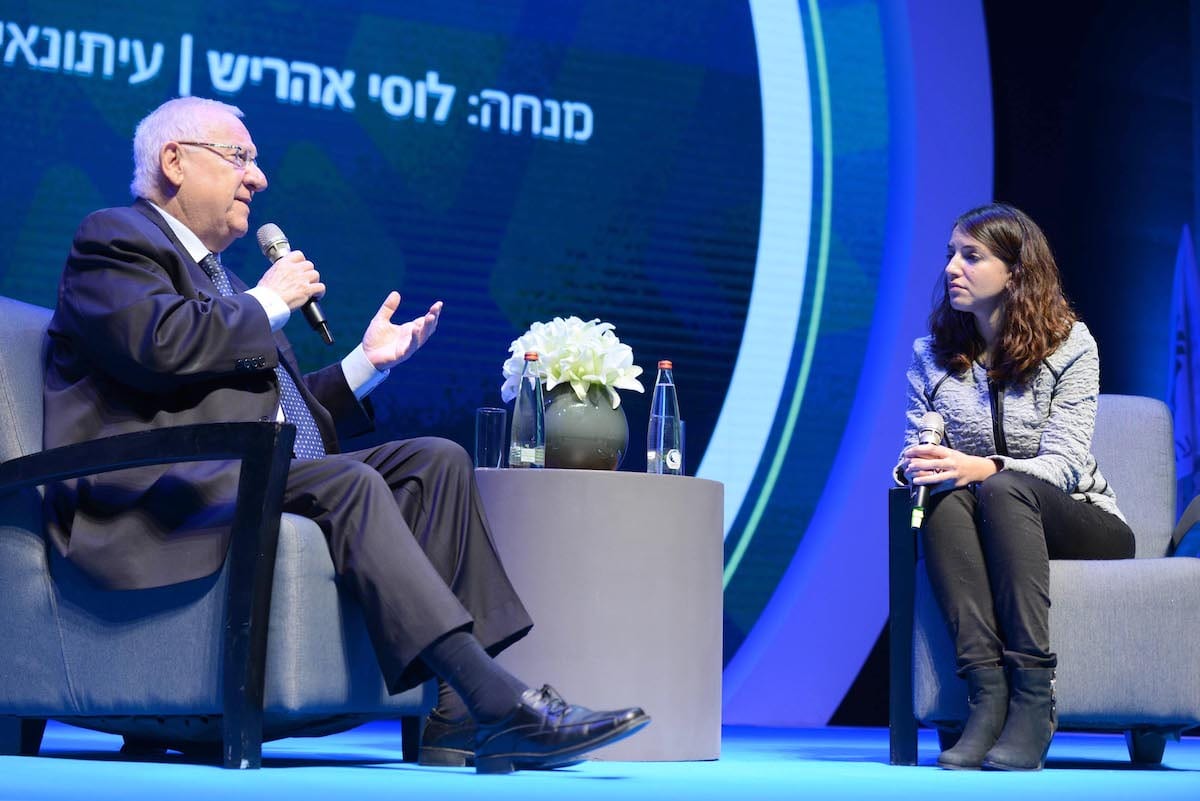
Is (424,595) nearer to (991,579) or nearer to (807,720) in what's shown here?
(991,579)

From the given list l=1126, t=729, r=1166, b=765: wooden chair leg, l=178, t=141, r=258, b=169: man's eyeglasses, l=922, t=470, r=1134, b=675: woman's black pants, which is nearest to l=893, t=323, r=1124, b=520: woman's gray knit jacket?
l=922, t=470, r=1134, b=675: woman's black pants

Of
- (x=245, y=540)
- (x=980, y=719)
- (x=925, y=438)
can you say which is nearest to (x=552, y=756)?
(x=245, y=540)

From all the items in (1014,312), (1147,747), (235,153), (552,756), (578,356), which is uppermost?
(235,153)

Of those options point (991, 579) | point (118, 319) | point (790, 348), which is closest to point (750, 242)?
point (790, 348)

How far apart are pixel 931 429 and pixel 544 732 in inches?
44.6

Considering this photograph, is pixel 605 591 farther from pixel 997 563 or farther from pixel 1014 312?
pixel 1014 312

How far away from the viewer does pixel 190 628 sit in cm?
228

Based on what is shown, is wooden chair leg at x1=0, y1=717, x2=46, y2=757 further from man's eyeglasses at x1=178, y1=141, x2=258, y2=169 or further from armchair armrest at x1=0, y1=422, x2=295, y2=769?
man's eyeglasses at x1=178, y1=141, x2=258, y2=169

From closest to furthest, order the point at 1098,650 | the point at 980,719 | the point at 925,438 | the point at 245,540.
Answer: the point at 245,540
the point at 980,719
the point at 1098,650
the point at 925,438

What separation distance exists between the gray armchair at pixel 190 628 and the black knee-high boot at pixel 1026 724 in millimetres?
945

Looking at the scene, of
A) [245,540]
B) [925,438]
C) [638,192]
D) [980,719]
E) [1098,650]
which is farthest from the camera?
[638,192]

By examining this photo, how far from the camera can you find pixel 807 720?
428 centimetres

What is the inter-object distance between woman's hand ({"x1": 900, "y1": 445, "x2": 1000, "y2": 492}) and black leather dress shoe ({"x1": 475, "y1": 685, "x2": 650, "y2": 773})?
93 centimetres

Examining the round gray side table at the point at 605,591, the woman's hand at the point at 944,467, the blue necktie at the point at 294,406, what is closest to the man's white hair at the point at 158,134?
the blue necktie at the point at 294,406
